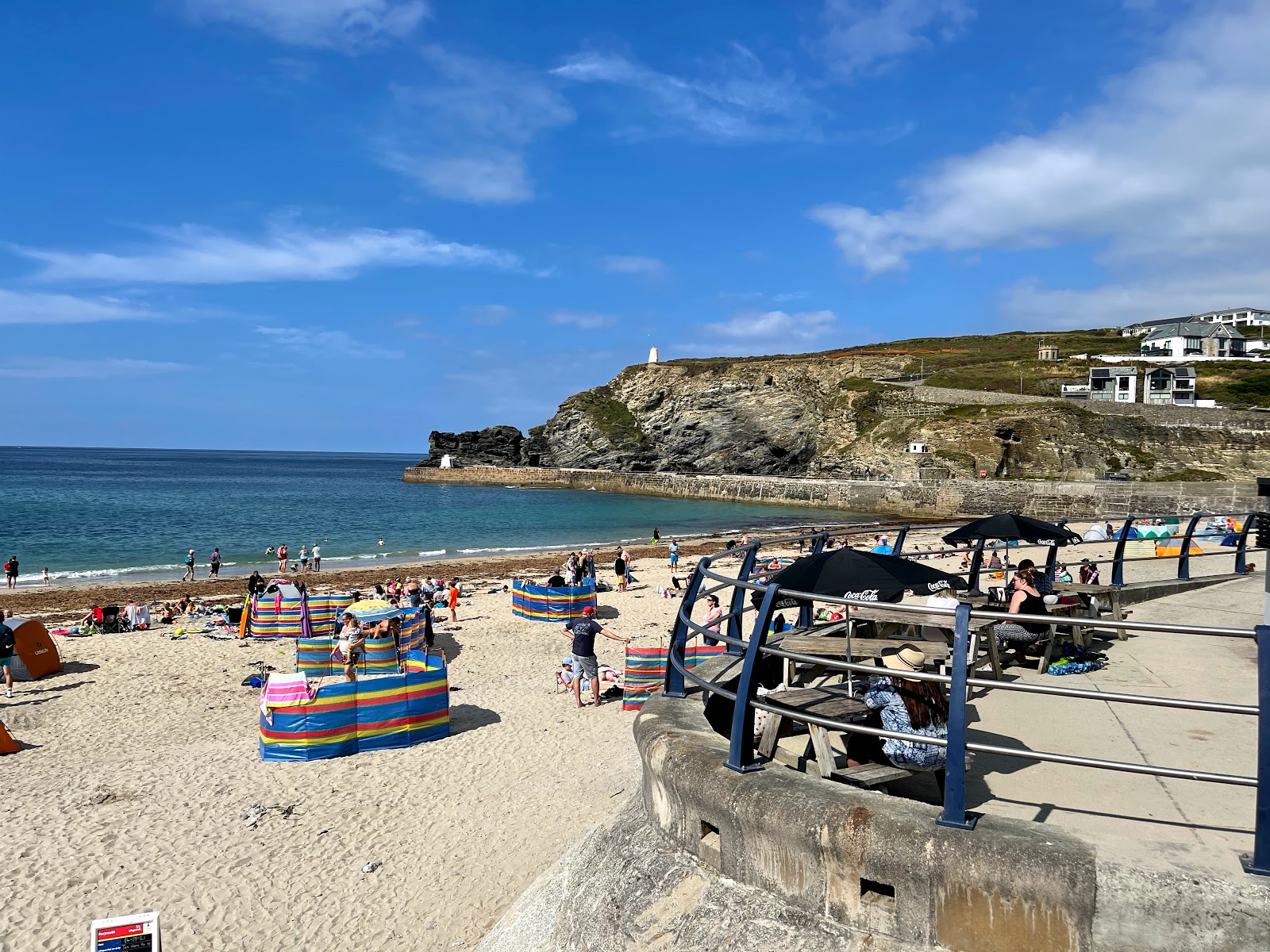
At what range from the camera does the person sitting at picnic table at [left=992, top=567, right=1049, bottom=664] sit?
23.0 ft

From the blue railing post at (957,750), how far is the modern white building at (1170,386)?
74898 mm

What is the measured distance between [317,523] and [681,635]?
54748 mm

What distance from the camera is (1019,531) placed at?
10.2 m

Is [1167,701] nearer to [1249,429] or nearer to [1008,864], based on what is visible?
[1008,864]

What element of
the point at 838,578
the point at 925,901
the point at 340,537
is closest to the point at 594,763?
the point at 838,578

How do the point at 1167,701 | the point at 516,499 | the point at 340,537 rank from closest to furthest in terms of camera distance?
the point at 1167,701
the point at 340,537
the point at 516,499

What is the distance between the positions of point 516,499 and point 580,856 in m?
71.6

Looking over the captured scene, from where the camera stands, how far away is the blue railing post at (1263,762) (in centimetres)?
254

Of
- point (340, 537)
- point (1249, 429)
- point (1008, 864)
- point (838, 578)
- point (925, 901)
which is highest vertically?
point (1249, 429)

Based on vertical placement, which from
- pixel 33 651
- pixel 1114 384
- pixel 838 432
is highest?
pixel 1114 384

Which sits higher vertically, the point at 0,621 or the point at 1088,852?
the point at 1088,852

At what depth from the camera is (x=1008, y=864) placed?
2760 mm

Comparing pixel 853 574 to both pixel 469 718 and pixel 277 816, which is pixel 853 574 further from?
pixel 469 718

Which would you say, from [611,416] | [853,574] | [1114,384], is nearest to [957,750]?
[853,574]
